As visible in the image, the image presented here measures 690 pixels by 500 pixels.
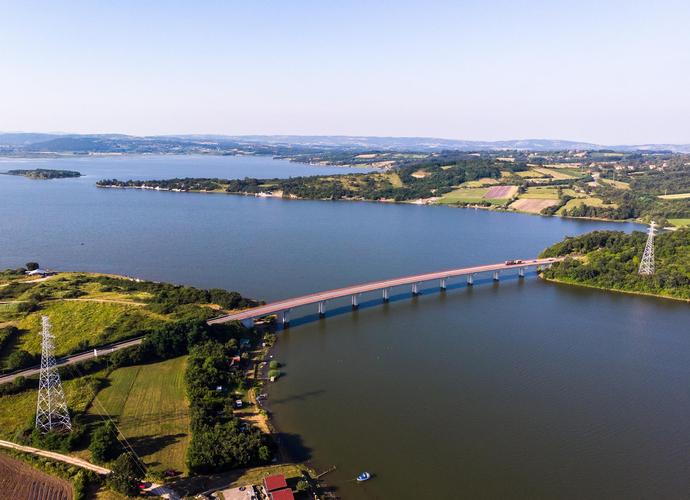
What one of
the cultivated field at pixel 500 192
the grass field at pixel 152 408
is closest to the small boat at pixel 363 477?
the grass field at pixel 152 408

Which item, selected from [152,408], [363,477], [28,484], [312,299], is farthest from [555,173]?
[28,484]

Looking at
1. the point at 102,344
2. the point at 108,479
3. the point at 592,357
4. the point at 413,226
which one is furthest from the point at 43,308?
the point at 413,226

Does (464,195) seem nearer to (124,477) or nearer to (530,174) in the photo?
(530,174)

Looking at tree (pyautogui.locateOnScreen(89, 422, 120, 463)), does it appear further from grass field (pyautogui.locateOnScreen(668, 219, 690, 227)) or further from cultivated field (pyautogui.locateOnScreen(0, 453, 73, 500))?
grass field (pyautogui.locateOnScreen(668, 219, 690, 227))

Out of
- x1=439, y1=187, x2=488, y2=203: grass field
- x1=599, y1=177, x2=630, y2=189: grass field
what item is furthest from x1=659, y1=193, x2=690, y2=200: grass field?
x1=439, y1=187, x2=488, y2=203: grass field

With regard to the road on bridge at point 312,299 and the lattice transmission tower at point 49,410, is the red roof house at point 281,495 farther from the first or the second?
the road on bridge at point 312,299

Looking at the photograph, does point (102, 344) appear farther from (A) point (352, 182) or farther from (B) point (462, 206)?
(A) point (352, 182)
